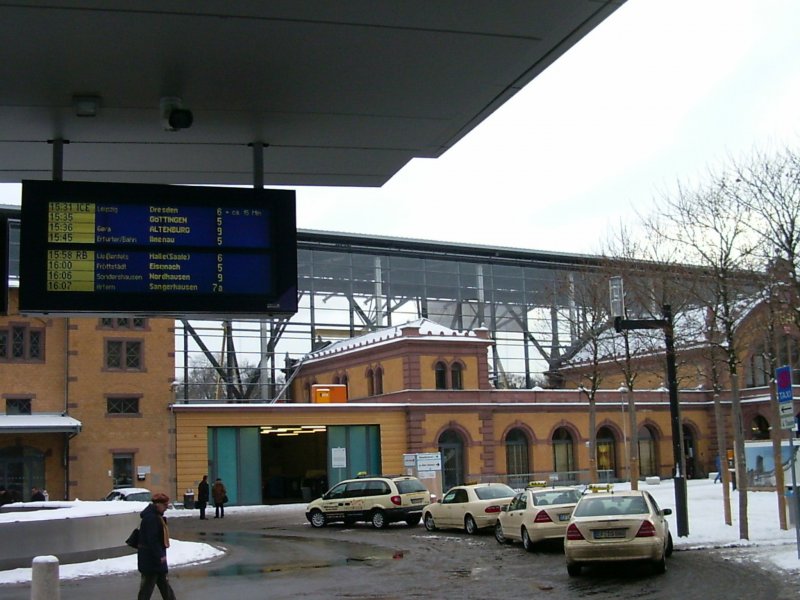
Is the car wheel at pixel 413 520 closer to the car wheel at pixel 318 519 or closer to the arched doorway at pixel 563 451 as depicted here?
the car wheel at pixel 318 519

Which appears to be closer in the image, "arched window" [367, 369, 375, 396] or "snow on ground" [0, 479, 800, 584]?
"snow on ground" [0, 479, 800, 584]

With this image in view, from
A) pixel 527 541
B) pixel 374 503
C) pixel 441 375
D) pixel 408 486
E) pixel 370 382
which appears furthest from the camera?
pixel 370 382

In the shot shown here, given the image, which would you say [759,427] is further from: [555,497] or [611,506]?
[611,506]

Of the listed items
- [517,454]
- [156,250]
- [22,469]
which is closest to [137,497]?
[22,469]

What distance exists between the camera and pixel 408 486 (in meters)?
35.7

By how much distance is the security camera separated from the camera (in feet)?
24.0

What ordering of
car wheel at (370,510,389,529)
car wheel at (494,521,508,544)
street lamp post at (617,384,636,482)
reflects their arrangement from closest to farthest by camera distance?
car wheel at (494,521,508,544) → car wheel at (370,510,389,529) → street lamp post at (617,384,636,482)

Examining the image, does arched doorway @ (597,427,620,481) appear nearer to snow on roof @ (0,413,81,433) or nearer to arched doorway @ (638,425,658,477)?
arched doorway @ (638,425,658,477)

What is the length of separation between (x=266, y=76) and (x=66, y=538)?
18.5 metres

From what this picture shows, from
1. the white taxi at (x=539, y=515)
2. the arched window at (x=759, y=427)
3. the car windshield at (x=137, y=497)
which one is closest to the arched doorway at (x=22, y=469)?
the car windshield at (x=137, y=497)

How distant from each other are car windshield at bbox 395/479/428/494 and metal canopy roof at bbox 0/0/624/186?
2714 centimetres

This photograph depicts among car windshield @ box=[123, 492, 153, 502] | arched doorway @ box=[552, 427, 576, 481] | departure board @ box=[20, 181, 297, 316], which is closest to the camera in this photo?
departure board @ box=[20, 181, 297, 316]

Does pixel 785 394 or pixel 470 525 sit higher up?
pixel 785 394

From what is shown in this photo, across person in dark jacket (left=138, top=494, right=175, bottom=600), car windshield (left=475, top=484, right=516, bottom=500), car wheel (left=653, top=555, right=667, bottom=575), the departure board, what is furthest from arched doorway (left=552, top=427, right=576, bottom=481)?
the departure board
